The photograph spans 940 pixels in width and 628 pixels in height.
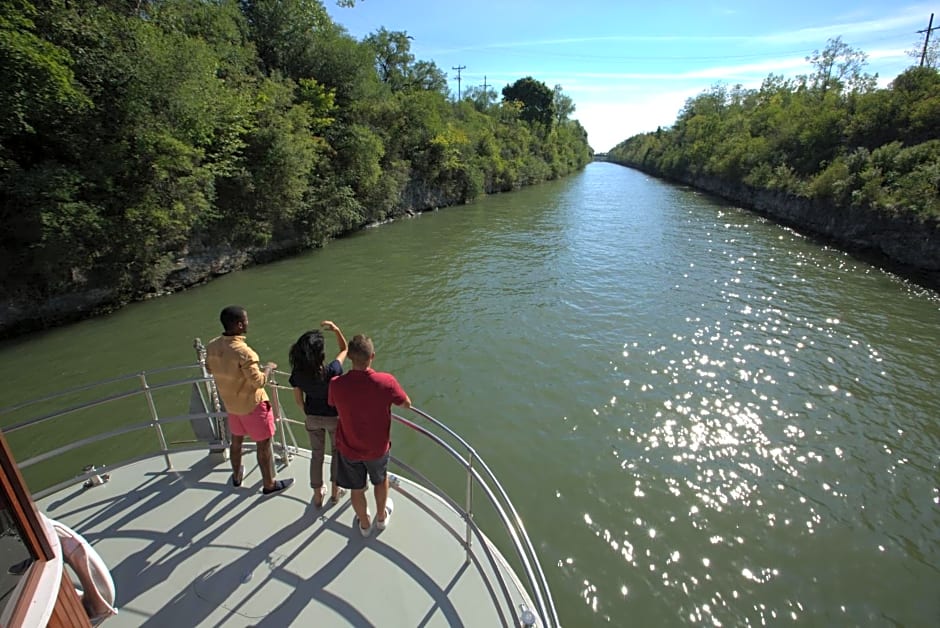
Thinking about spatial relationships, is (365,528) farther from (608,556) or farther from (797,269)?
(797,269)

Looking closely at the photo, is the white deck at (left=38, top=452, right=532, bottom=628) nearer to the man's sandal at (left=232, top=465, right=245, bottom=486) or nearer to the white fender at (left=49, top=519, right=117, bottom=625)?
the man's sandal at (left=232, top=465, right=245, bottom=486)

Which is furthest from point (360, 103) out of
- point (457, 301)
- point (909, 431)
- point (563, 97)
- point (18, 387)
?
point (563, 97)

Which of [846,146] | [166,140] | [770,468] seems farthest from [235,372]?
[846,146]

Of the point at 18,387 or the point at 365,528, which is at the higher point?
the point at 365,528

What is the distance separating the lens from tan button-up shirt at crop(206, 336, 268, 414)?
384 cm

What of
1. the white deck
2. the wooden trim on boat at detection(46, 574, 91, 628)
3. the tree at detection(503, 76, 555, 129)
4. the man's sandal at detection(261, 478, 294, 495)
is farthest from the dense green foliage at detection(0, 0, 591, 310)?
the tree at detection(503, 76, 555, 129)

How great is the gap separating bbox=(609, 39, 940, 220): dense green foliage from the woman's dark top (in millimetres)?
22307

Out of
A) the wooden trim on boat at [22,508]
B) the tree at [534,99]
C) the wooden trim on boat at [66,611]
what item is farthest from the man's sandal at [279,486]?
the tree at [534,99]

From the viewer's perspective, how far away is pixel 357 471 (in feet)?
11.8

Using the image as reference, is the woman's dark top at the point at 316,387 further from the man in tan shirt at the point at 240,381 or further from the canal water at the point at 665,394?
the canal water at the point at 665,394

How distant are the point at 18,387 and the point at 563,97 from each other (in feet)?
327

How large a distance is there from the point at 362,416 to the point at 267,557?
1.44 m

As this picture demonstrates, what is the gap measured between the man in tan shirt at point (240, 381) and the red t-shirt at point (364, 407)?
772mm

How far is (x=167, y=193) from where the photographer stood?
13617 mm
